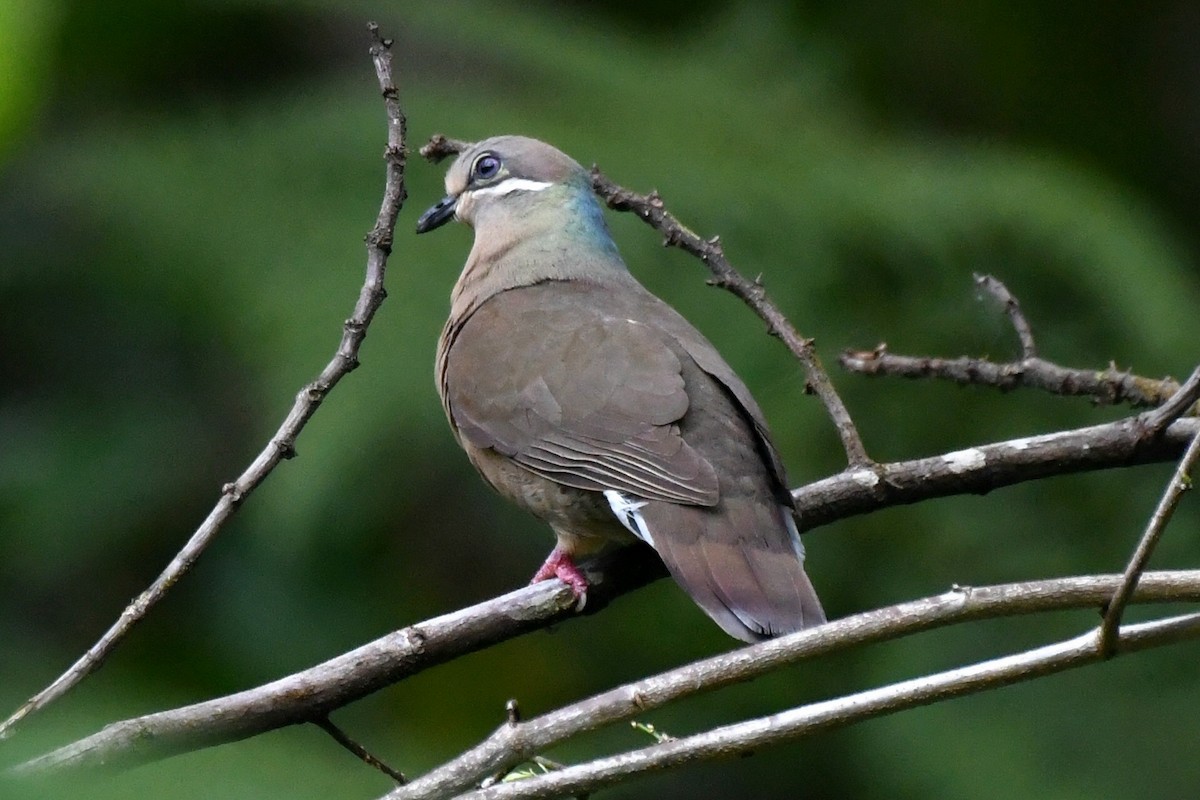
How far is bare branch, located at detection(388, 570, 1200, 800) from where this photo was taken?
1.92 m

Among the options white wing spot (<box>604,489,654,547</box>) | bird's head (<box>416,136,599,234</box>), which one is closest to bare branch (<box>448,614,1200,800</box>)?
white wing spot (<box>604,489,654,547</box>)

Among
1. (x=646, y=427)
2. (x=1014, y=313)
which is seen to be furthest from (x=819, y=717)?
(x=1014, y=313)

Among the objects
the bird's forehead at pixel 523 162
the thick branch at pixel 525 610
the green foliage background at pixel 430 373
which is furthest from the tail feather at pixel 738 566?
the bird's forehead at pixel 523 162

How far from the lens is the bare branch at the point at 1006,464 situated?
294 centimetres

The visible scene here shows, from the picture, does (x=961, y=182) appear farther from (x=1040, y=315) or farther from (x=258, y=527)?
(x=258, y=527)

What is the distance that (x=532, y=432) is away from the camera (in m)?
3.35

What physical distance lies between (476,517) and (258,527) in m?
0.96

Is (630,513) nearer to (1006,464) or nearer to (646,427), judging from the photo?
(646,427)

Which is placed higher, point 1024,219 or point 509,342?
point 1024,219

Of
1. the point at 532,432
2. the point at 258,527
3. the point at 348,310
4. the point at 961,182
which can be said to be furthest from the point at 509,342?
the point at 961,182

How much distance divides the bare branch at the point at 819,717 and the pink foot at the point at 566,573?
967 millimetres

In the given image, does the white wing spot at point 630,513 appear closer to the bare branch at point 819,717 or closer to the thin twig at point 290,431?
the thin twig at point 290,431

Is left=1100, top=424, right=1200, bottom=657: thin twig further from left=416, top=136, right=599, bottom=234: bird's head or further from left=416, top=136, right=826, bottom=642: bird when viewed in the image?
left=416, top=136, right=599, bottom=234: bird's head

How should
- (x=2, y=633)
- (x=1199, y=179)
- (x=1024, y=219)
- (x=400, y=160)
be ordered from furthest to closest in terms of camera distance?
1. (x=1199, y=179)
2. (x=1024, y=219)
3. (x=2, y=633)
4. (x=400, y=160)
